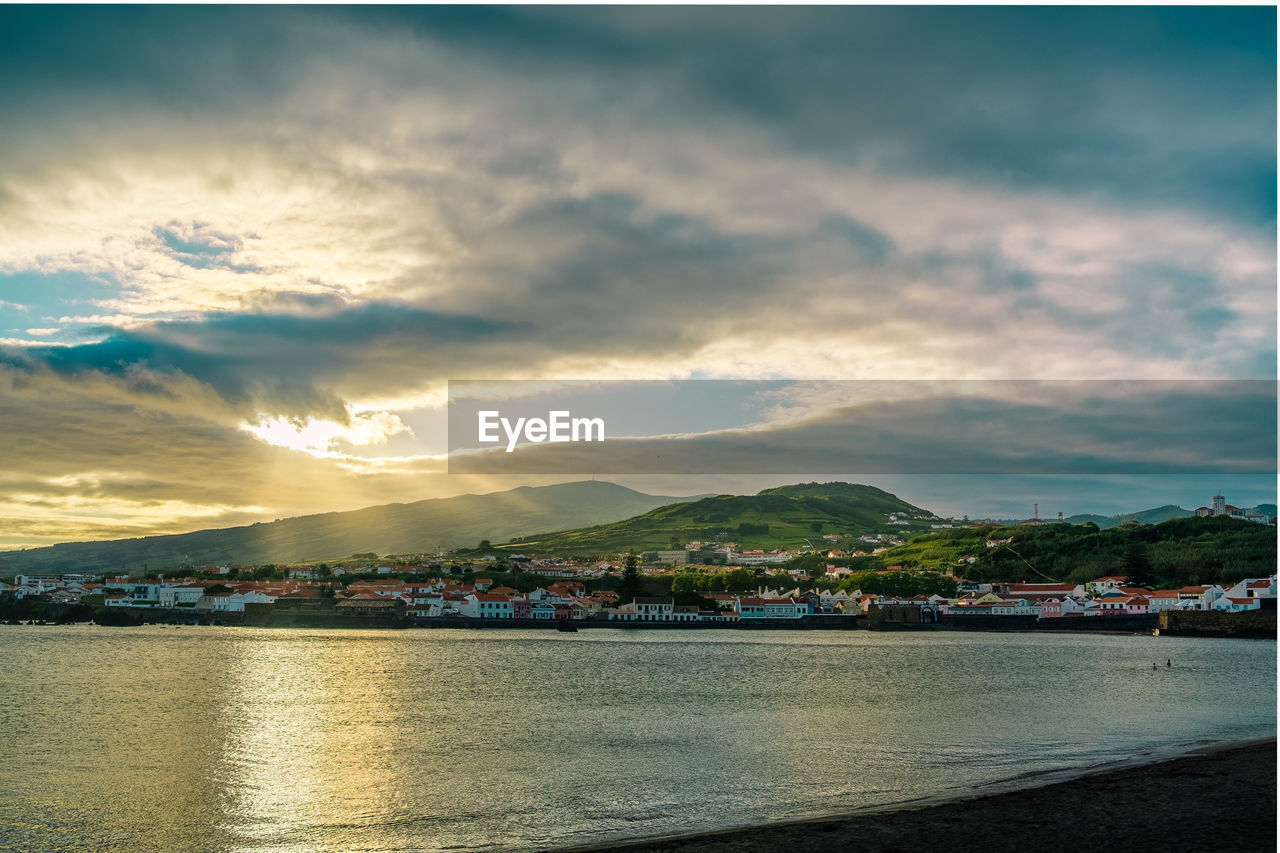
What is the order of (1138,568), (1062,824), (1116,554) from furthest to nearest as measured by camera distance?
(1116,554), (1138,568), (1062,824)

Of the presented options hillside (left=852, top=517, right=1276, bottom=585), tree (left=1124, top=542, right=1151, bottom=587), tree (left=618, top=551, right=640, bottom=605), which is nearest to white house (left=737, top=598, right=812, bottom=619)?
tree (left=618, top=551, right=640, bottom=605)

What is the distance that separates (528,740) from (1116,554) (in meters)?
143

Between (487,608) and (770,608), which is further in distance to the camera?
(770,608)

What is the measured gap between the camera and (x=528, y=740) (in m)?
24.9

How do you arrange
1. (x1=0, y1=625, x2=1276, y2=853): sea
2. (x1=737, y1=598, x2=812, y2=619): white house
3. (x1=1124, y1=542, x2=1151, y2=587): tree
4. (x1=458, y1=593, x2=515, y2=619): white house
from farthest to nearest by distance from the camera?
(x1=1124, y1=542, x2=1151, y2=587): tree → (x1=737, y1=598, x2=812, y2=619): white house → (x1=458, y1=593, x2=515, y2=619): white house → (x1=0, y1=625, x2=1276, y2=853): sea

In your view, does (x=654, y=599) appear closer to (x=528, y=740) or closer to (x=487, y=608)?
(x=487, y=608)

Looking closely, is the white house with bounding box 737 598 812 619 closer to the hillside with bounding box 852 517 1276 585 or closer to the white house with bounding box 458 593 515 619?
the white house with bounding box 458 593 515 619

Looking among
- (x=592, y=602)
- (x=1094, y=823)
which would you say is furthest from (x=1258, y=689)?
(x=592, y=602)

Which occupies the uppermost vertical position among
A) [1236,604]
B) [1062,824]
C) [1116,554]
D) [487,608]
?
[1062,824]

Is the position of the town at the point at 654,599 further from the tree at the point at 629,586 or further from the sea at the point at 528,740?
the sea at the point at 528,740

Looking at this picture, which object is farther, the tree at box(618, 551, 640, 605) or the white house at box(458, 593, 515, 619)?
the tree at box(618, 551, 640, 605)

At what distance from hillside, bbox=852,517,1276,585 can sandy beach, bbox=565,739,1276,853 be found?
4841 inches

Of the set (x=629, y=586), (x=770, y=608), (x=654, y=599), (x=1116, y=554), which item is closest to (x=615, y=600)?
(x=629, y=586)

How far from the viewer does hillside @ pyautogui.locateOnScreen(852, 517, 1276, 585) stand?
12781 centimetres
